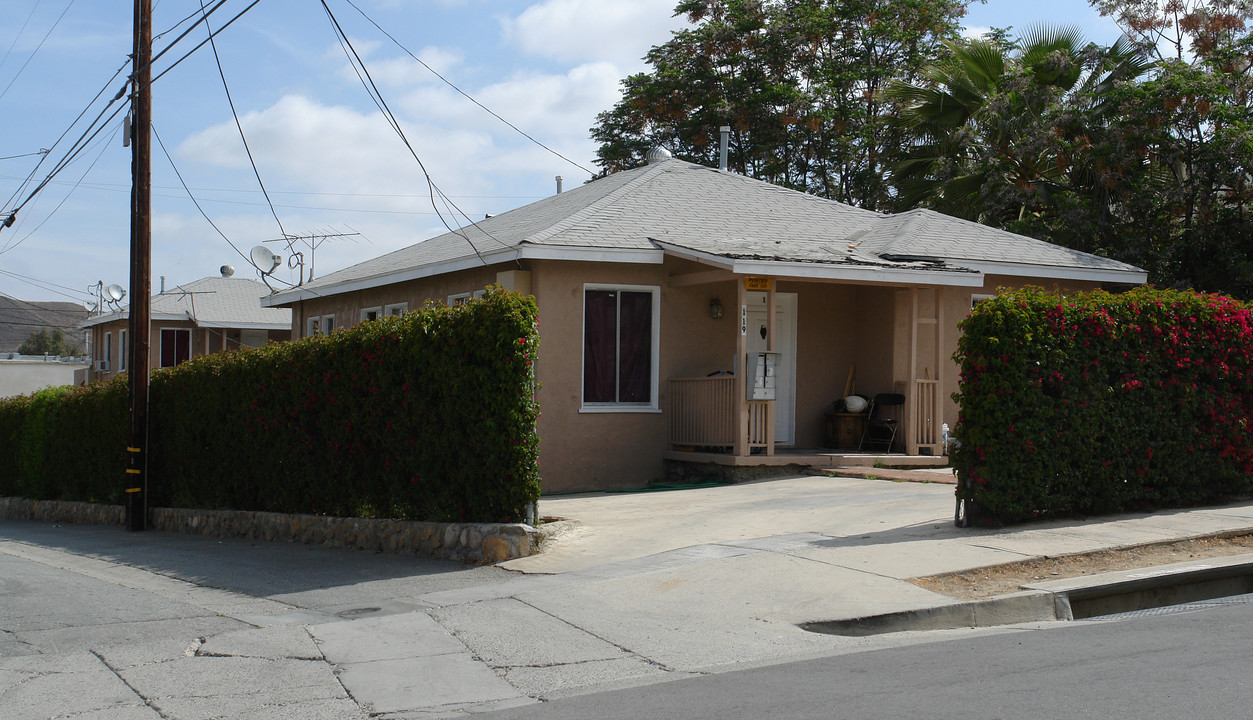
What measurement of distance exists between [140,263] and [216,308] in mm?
19323

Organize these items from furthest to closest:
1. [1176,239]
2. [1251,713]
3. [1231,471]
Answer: [1176,239] < [1231,471] < [1251,713]

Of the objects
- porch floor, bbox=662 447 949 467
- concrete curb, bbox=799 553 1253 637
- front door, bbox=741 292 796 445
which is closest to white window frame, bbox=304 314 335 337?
porch floor, bbox=662 447 949 467

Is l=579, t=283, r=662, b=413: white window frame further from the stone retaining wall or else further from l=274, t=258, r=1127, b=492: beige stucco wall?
the stone retaining wall

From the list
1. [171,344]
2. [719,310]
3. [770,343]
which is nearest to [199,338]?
[171,344]

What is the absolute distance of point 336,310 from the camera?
70.2ft

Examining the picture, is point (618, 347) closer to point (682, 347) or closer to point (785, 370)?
point (682, 347)

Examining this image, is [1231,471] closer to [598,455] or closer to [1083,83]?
[598,455]

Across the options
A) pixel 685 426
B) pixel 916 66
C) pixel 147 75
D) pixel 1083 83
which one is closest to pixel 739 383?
pixel 685 426

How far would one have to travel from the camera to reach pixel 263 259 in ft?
80.6

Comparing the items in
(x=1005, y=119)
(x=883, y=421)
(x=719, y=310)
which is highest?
(x=1005, y=119)

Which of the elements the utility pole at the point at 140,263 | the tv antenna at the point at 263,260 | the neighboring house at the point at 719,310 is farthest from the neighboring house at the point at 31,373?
the neighboring house at the point at 719,310

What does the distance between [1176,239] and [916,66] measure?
11465 mm

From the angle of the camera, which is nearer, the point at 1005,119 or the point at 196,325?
the point at 1005,119

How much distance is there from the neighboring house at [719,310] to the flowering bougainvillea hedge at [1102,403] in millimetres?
4492
